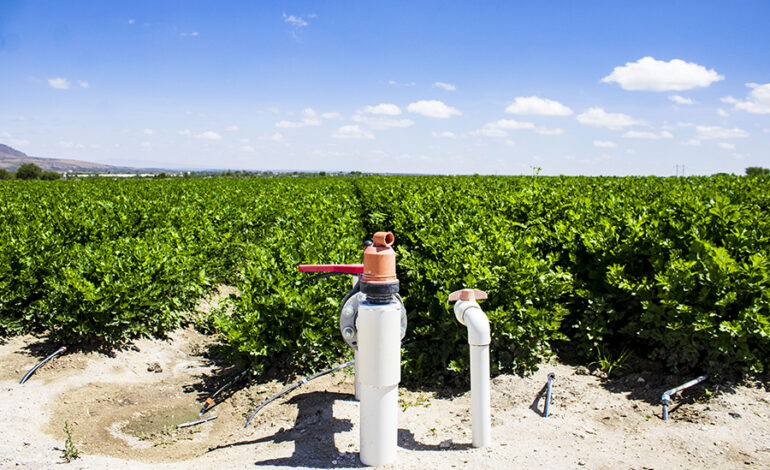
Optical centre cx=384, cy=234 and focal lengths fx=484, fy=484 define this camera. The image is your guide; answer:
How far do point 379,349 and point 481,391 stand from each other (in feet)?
2.56

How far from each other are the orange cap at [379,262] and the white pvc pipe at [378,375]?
173 millimetres

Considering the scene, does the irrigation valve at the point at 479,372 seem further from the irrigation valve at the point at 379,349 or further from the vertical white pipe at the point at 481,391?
the irrigation valve at the point at 379,349

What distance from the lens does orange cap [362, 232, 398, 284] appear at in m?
2.90

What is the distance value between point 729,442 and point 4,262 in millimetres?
7886

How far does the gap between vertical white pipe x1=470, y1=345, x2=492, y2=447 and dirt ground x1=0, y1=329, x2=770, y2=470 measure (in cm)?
13

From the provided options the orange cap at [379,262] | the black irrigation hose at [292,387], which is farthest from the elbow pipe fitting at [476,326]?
the black irrigation hose at [292,387]

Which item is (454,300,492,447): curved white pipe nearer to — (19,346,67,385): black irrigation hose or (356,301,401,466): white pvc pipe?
(356,301,401,466): white pvc pipe

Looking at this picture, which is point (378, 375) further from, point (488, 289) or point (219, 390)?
point (219, 390)

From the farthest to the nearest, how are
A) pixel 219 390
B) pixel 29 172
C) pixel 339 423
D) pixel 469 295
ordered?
pixel 29 172, pixel 219 390, pixel 339 423, pixel 469 295

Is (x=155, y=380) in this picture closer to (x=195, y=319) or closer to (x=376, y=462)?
(x=195, y=319)

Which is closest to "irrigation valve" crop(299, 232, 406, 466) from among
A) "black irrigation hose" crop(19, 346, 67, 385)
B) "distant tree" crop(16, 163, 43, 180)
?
"black irrigation hose" crop(19, 346, 67, 385)

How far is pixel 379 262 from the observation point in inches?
114

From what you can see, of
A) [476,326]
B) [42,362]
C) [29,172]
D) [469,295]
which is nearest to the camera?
[476,326]

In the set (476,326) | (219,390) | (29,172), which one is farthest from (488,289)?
(29,172)
